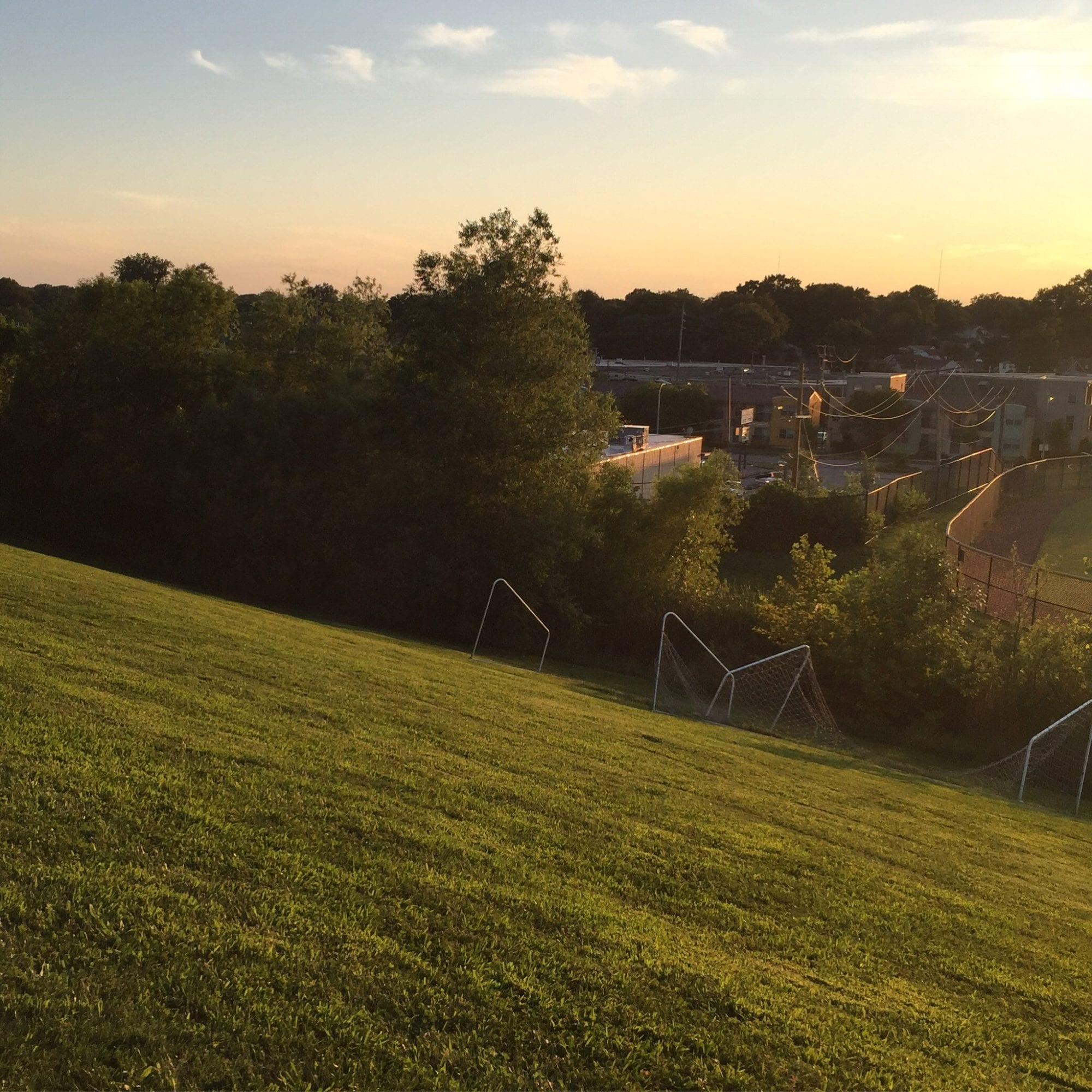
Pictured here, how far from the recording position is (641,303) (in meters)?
143

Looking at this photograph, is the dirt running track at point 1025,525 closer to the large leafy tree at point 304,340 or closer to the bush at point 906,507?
the bush at point 906,507

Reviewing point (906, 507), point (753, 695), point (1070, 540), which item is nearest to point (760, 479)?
point (906, 507)

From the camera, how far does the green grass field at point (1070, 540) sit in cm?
3788

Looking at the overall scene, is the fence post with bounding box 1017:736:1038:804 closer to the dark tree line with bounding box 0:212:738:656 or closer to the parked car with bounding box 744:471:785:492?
the dark tree line with bounding box 0:212:738:656

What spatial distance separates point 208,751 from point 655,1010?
172 inches

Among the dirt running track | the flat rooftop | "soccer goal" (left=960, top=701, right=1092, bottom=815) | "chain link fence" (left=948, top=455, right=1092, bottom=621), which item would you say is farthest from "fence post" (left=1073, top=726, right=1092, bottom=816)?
the flat rooftop

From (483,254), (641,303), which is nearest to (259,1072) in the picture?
(483,254)

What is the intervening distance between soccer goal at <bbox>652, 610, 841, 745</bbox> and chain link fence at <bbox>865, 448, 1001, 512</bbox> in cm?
2442

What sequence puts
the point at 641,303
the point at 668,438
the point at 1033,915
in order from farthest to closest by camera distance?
the point at 641,303 → the point at 668,438 → the point at 1033,915

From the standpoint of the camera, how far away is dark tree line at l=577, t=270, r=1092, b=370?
138750mm

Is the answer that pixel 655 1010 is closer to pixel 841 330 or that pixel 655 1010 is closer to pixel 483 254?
pixel 483 254

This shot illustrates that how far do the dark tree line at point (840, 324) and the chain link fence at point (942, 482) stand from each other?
74.0m

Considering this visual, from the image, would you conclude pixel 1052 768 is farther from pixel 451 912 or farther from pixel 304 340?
pixel 304 340

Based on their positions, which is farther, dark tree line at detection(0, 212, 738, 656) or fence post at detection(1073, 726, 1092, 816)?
dark tree line at detection(0, 212, 738, 656)
